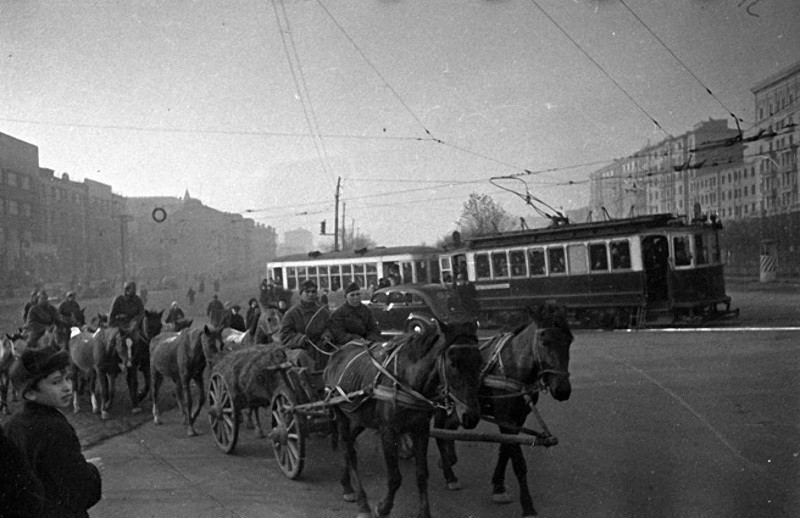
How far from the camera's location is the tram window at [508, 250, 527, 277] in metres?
15.6

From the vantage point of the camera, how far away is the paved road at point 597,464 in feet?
16.2

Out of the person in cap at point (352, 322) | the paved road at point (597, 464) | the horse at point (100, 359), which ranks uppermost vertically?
the person in cap at point (352, 322)

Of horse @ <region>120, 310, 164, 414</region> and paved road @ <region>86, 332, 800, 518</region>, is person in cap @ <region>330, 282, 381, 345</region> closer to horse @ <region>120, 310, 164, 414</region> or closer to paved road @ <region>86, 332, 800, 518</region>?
paved road @ <region>86, 332, 800, 518</region>

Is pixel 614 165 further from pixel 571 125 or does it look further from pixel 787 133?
pixel 787 133

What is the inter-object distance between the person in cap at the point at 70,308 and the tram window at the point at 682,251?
12.4 meters

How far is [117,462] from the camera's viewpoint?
21.0ft

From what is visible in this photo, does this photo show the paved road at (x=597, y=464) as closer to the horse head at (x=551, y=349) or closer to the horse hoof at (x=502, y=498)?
the horse hoof at (x=502, y=498)

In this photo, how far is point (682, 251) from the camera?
13656 mm

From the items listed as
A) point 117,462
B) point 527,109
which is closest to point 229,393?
point 117,462

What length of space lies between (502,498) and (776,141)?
625 cm

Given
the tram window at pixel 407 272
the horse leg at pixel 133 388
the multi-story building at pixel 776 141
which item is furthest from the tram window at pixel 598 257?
the horse leg at pixel 133 388

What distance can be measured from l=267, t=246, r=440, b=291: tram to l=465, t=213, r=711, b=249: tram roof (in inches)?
64.8

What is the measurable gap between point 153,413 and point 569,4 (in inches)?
323

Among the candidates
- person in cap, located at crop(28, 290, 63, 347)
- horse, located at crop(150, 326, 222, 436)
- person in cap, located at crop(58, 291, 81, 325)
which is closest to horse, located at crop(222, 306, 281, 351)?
horse, located at crop(150, 326, 222, 436)
